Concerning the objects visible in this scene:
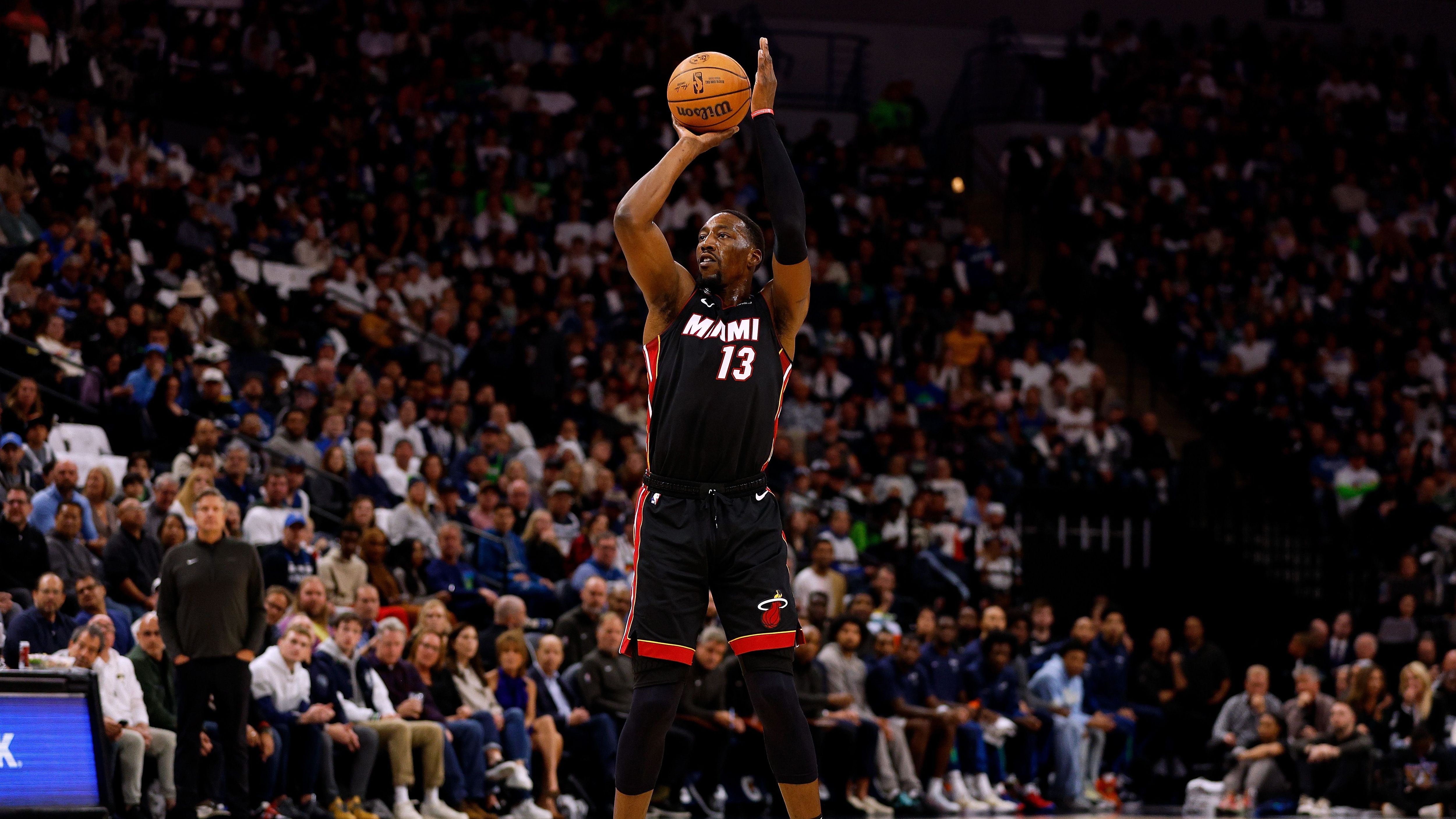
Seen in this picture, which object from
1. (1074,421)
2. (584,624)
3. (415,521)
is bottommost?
(584,624)

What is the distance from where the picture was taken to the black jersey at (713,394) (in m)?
6.16

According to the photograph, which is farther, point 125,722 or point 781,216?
point 125,722

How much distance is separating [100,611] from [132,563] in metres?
0.98

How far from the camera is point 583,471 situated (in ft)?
53.0

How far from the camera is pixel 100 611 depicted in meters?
11.0

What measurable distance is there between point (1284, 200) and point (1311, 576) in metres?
7.33

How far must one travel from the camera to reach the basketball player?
6.08 m

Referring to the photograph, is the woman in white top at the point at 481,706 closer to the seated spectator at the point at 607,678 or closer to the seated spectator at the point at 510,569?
the seated spectator at the point at 607,678

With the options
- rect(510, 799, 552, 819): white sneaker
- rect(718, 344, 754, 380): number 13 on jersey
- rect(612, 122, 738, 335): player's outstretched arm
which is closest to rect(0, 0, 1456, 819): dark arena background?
rect(510, 799, 552, 819): white sneaker

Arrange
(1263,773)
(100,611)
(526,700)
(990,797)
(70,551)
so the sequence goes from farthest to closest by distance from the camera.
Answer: (1263,773) → (990,797) → (526,700) → (70,551) → (100,611)

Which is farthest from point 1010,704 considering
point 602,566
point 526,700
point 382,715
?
point 382,715

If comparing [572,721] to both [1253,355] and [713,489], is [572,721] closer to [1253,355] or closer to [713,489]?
[713,489]

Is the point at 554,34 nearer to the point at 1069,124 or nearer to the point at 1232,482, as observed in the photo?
the point at 1069,124

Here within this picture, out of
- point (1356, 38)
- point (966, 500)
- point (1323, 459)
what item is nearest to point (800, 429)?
point (966, 500)
